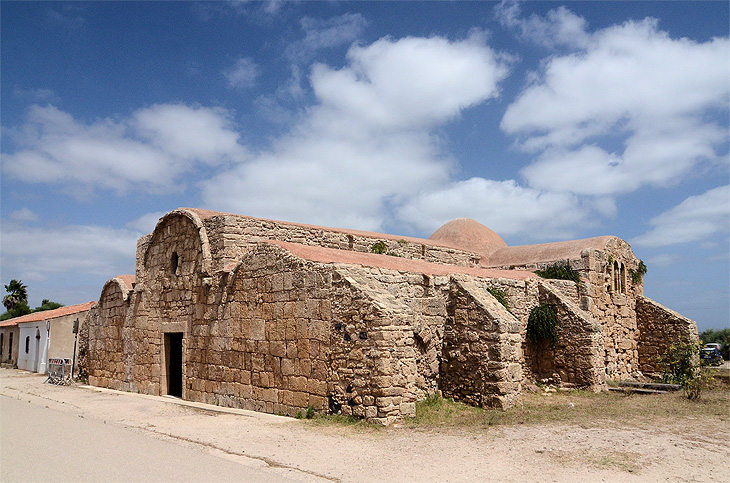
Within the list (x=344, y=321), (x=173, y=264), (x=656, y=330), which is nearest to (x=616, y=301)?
(x=656, y=330)

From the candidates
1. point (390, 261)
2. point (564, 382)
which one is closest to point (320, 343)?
point (390, 261)

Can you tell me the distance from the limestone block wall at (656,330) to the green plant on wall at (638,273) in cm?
61

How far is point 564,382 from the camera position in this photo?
12023 millimetres

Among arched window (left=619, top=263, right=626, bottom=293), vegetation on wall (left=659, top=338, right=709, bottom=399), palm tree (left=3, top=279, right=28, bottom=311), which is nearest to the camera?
vegetation on wall (left=659, top=338, right=709, bottom=399)

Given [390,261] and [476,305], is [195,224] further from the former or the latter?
[476,305]

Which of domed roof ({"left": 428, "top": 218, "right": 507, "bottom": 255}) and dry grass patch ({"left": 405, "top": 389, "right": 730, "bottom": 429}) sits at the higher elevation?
domed roof ({"left": 428, "top": 218, "right": 507, "bottom": 255})

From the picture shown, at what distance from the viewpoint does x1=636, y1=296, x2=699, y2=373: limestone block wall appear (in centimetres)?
1656

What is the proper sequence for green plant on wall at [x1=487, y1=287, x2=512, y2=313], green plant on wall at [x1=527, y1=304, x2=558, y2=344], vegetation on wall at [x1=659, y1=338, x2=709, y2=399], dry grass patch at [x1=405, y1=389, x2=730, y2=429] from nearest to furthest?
dry grass patch at [x1=405, y1=389, x2=730, y2=429] → green plant on wall at [x1=487, y1=287, x2=512, y2=313] → green plant on wall at [x1=527, y1=304, x2=558, y2=344] → vegetation on wall at [x1=659, y1=338, x2=709, y2=399]

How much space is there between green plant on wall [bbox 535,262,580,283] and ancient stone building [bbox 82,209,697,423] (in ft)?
0.62

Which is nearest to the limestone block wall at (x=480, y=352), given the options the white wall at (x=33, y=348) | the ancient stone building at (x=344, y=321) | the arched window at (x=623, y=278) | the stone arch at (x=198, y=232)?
the ancient stone building at (x=344, y=321)

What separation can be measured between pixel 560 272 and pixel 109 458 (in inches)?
504

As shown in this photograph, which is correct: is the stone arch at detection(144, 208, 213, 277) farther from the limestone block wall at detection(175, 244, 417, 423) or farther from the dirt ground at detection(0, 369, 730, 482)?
the dirt ground at detection(0, 369, 730, 482)

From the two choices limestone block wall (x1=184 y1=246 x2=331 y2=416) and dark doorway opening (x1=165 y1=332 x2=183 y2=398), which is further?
dark doorway opening (x1=165 y1=332 x2=183 y2=398)

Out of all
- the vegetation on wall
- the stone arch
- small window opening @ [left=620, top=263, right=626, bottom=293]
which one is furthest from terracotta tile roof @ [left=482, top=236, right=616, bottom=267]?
the stone arch
